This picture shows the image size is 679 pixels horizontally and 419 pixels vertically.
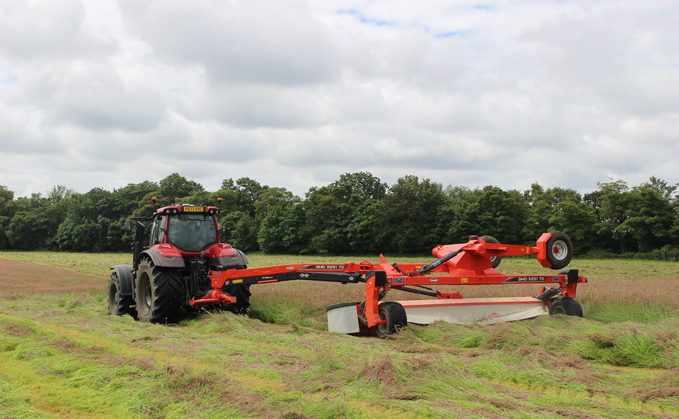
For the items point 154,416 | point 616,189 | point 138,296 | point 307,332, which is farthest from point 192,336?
point 616,189

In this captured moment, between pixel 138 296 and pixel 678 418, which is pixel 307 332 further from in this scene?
pixel 678 418

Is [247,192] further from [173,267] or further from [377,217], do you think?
[173,267]

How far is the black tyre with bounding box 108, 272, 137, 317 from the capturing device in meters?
10.4

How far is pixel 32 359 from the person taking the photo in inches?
232

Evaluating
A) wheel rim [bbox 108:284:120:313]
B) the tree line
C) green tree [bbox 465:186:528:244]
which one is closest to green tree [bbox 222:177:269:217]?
the tree line

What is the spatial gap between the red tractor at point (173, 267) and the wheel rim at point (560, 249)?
5394mm

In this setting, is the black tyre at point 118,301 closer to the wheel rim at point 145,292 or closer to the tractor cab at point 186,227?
the wheel rim at point 145,292

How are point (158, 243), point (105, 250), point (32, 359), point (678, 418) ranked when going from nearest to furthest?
point (678, 418)
point (32, 359)
point (158, 243)
point (105, 250)

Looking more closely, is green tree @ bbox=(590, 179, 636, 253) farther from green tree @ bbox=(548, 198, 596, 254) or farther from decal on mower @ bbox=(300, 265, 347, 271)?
decal on mower @ bbox=(300, 265, 347, 271)

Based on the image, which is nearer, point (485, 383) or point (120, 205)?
point (485, 383)

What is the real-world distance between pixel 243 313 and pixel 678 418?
23.9ft

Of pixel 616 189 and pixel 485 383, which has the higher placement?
pixel 616 189

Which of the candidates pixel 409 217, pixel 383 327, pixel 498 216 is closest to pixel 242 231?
pixel 409 217

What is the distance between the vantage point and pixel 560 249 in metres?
8.47
